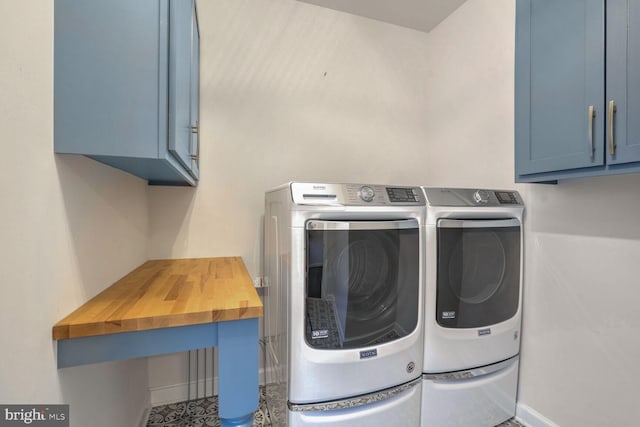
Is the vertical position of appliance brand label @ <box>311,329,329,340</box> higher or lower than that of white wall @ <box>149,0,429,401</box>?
lower

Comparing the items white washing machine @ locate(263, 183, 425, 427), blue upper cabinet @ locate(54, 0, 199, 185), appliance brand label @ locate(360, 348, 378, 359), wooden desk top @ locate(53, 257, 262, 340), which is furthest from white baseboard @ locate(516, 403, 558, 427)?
blue upper cabinet @ locate(54, 0, 199, 185)

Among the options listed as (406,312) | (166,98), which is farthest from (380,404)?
(166,98)

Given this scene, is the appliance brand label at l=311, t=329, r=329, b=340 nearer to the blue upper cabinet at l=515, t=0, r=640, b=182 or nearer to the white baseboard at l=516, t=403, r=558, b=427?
the blue upper cabinet at l=515, t=0, r=640, b=182

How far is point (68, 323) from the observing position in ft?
2.52

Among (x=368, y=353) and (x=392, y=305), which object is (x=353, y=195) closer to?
(x=392, y=305)

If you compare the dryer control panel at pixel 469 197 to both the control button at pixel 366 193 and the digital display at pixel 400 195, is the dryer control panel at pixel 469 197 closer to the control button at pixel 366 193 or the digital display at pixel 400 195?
the digital display at pixel 400 195

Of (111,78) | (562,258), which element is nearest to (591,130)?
(562,258)

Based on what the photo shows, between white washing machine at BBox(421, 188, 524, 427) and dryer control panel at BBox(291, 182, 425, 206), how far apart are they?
0.15 metres

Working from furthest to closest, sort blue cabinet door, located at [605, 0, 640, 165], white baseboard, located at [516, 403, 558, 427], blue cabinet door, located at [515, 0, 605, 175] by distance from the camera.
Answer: white baseboard, located at [516, 403, 558, 427]
blue cabinet door, located at [515, 0, 605, 175]
blue cabinet door, located at [605, 0, 640, 165]

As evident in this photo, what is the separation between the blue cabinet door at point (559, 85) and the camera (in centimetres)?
119

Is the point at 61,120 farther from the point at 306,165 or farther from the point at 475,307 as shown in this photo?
the point at 475,307

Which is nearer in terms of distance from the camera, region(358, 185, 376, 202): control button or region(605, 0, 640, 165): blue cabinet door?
region(605, 0, 640, 165): blue cabinet door

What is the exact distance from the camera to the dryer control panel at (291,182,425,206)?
1.21 m

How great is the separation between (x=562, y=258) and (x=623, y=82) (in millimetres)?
905
